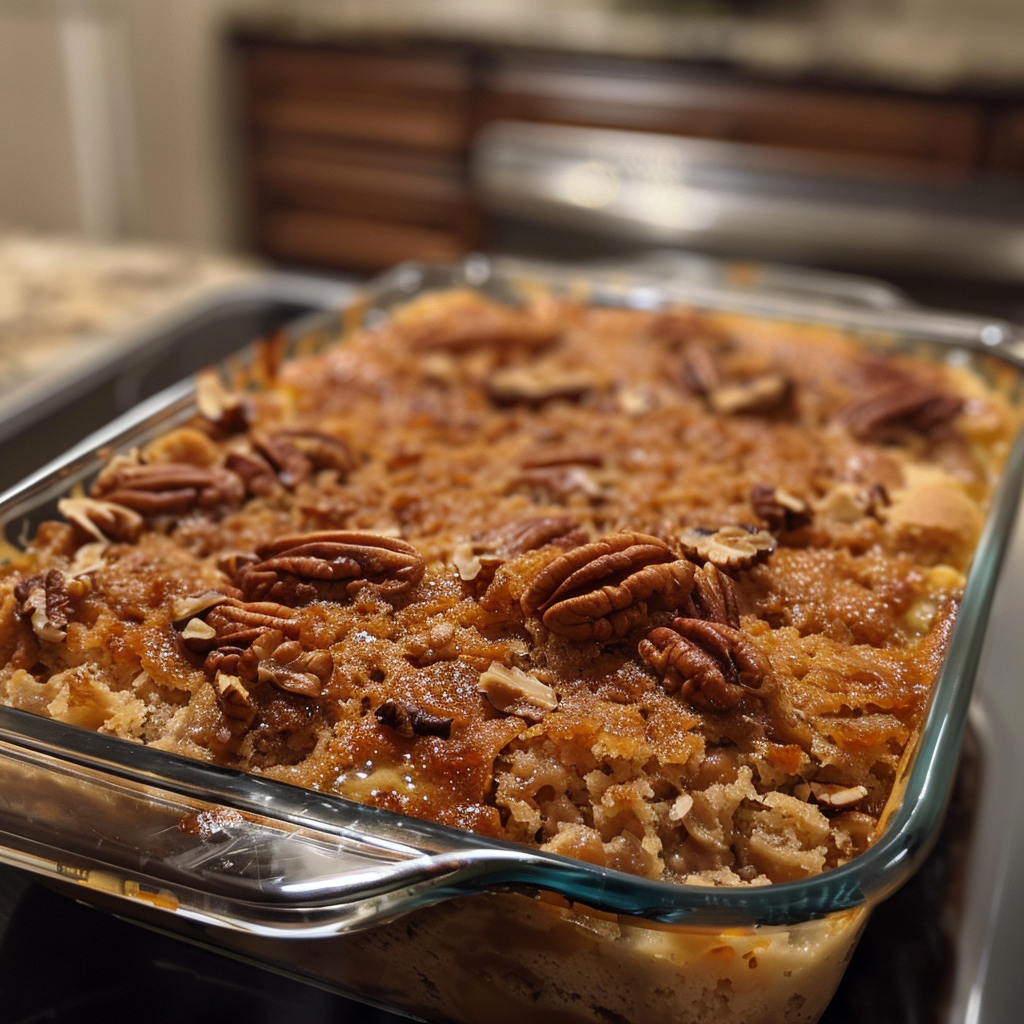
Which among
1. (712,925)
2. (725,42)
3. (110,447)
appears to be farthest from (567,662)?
(725,42)

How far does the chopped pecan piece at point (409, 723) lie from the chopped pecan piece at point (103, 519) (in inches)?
12.9

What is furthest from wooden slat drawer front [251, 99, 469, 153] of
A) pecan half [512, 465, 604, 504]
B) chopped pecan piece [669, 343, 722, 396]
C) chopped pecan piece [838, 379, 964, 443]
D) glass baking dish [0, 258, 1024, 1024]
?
glass baking dish [0, 258, 1024, 1024]

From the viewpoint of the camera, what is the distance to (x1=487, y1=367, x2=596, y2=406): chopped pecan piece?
1.20m

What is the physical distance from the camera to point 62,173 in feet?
12.3

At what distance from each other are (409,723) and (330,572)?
0.17 m

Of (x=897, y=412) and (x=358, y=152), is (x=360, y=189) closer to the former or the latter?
(x=358, y=152)

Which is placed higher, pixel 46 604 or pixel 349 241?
pixel 46 604

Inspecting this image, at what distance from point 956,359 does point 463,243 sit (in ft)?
7.38

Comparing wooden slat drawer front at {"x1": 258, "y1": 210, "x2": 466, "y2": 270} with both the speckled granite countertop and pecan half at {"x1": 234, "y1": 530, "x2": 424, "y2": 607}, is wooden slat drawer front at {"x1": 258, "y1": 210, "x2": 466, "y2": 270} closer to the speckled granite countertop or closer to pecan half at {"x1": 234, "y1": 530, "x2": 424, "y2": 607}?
the speckled granite countertop

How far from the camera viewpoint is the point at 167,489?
37.7 inches

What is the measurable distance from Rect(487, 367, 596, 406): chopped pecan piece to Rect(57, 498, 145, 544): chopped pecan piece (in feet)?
1.46

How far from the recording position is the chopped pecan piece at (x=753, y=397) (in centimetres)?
117

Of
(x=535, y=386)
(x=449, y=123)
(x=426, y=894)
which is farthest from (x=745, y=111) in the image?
(x=426, y=894)

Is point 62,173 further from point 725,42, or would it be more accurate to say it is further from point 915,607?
point 915,607
